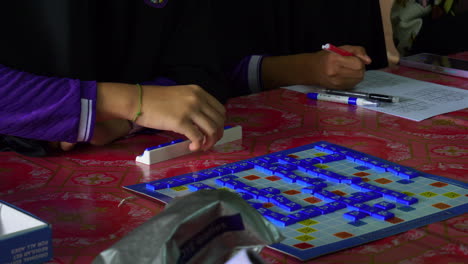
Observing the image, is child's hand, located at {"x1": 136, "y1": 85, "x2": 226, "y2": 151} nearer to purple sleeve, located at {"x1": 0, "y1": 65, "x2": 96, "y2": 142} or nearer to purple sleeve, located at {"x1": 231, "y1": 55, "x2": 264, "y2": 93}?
purple sleeve, located at {"x1": 0, "y1": 65, "x2": 96, "y2": 142}

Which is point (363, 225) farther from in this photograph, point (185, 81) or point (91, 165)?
point (185, 81)

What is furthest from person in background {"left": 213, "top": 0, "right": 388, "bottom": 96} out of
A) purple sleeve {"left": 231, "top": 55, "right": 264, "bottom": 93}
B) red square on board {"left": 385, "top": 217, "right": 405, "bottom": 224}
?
red square on board {"left": 385, "top": 217, "right": 405, "bottom": 224}

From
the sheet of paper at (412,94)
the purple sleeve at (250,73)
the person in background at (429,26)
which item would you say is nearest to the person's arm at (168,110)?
the sheet of paper at (412,94)

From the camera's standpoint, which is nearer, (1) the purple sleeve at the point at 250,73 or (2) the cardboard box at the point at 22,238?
(2) the cardboard box at the point at 22,238

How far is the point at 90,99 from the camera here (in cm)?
120

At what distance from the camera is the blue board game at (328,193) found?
3.02 feet

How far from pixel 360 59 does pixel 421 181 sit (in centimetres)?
75

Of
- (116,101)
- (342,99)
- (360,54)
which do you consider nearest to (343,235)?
(116,101)

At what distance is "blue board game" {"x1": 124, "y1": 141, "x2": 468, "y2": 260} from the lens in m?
0.92

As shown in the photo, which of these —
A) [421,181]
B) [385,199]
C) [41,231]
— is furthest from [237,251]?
[421,181]

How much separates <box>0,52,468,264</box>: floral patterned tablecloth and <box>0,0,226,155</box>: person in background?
51 millimetres

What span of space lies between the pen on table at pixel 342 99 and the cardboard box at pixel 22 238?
1.00 meters

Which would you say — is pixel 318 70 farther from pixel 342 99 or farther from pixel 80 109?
pixel 80 109

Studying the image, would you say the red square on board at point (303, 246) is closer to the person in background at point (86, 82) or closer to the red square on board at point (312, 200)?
the red square on board at point (312, 200)
